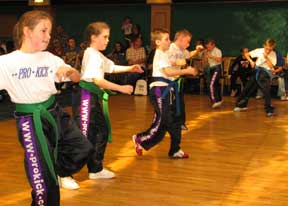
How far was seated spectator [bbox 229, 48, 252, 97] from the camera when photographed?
38.3 ft

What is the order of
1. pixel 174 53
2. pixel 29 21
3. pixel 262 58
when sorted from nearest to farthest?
pixel 29 21, pixel 174 53, pixel 262 58

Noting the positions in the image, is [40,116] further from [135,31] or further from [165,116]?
[135,31]

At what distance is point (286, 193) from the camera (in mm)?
4188

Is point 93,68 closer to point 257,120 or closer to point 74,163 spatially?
point 74,163

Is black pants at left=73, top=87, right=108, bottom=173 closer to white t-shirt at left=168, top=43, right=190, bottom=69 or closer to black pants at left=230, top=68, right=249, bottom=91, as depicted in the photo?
white t-shirt at left=168, top=43, right=190, bottom=69

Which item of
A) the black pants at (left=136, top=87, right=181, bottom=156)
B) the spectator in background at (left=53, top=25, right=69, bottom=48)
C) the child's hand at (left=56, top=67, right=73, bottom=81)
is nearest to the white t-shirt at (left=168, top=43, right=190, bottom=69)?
the black pants at (left=136, top=87, right=181, bottom=156)

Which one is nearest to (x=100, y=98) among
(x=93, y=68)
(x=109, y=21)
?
(x=93, y=68)

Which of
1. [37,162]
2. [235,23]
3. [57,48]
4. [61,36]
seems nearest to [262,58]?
[235,23]

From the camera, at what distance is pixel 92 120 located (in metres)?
4.37

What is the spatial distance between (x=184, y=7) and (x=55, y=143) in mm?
11473

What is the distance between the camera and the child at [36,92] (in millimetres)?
2938

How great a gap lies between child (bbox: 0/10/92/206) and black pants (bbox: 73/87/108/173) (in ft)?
3.82

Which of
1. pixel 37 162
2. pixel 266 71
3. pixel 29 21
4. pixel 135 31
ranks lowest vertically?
pixel 37 162

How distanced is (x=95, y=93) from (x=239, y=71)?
7.97 meters
